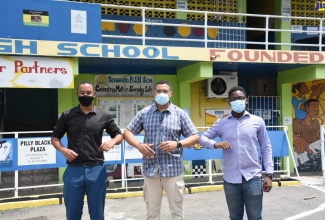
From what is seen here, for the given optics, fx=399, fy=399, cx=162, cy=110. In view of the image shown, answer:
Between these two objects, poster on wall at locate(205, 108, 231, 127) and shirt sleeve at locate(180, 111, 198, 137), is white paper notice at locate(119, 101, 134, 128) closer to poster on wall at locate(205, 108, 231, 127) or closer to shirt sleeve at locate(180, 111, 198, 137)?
poster on wall at locate(205, 108, 231, 127)

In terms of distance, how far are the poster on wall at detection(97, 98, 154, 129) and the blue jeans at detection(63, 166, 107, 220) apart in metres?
6.95

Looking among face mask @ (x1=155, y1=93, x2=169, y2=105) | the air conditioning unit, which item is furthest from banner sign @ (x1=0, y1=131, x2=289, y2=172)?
face mask @ (x1=155, y1=93, x2=169, y2=105)

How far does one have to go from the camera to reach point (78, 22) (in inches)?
361

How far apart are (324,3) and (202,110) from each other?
4868 millimetres

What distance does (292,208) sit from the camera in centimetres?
738

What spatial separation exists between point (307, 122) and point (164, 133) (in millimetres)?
9707

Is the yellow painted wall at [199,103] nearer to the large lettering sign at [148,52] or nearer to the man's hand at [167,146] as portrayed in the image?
the large lettering sign at [148,52]

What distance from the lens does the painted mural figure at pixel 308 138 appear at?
504 inches

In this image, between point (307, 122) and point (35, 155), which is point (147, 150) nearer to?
point (35, 155)

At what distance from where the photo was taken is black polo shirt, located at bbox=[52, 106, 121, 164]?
4.34 meters

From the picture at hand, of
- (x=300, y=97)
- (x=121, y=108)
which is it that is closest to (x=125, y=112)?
(x=121, y=108)

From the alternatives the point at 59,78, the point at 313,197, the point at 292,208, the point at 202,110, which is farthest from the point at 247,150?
the point at 202,110

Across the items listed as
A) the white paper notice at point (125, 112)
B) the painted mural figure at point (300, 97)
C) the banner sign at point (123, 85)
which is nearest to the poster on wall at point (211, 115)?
the banner sign at point (123, 85)

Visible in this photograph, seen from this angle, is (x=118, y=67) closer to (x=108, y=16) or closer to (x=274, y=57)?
(x=108, y=16)
